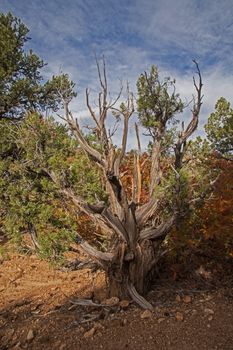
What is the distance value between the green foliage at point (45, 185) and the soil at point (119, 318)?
5.46 ft

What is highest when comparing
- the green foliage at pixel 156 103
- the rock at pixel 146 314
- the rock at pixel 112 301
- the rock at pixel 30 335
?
the green foliage at pixel 156 103

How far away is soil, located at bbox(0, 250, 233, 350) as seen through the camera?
6.23 m

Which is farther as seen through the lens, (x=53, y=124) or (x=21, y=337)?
(x=53, y=124)

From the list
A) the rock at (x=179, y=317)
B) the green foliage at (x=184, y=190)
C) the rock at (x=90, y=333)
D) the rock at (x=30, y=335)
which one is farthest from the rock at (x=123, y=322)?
the green foliage at (x=184, y=190)

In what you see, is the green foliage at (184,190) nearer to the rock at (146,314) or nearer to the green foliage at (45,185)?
the green foliage at (45,185)

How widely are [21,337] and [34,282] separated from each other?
4447mm

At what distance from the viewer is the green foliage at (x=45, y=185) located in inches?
298

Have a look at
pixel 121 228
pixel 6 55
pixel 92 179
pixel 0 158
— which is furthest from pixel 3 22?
pixel 121 228

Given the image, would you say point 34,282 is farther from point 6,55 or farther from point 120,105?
point 6,55

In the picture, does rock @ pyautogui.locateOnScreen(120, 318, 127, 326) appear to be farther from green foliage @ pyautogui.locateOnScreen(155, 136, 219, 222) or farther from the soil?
green foliage @ pyautogui.locateOnScreen(155, 136, 219, 222)

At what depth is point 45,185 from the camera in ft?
24.8

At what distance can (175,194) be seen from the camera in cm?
762

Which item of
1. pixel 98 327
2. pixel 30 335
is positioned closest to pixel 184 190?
pixel 98 327

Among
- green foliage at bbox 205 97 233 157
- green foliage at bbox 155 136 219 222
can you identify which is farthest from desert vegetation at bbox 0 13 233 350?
green foliage at bbox 205 97 233 157
